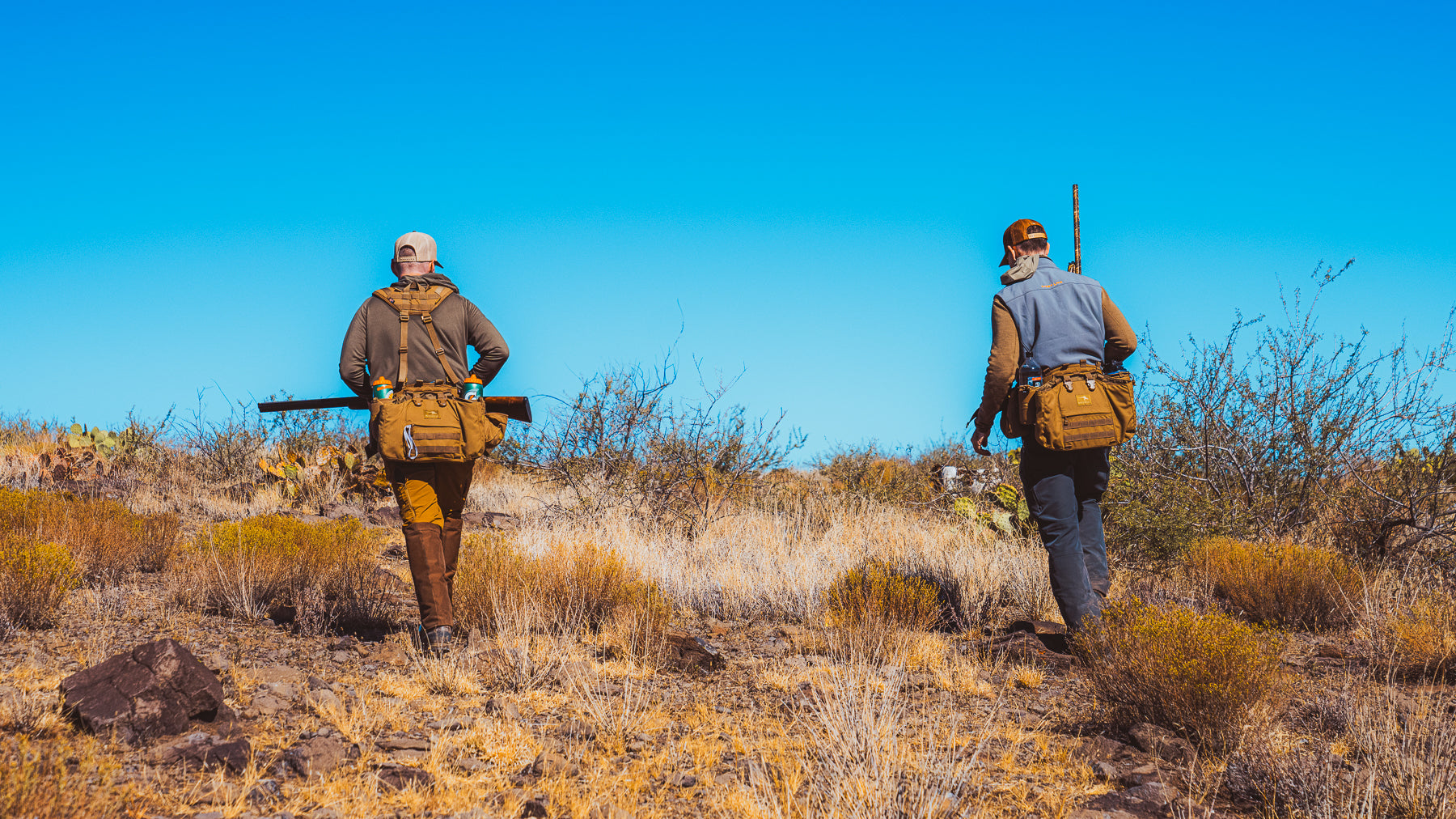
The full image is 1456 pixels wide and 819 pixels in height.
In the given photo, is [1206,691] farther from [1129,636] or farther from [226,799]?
[226,799]

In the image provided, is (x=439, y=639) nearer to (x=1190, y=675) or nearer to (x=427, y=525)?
(x=427, y=525)

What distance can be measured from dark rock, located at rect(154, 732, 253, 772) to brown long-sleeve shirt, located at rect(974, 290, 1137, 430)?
3.62 m

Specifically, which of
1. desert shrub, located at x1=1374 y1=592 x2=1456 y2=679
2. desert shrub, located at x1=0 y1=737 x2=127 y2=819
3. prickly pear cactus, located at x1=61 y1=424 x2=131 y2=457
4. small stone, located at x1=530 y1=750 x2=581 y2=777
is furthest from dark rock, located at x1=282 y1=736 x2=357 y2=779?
prickly pear cactus, located at x1=61 y1=424 x2=131 y2=457

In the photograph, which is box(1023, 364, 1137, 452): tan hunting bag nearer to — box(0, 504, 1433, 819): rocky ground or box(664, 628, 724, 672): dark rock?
box(0, 504, 1433, 819): rocky ground

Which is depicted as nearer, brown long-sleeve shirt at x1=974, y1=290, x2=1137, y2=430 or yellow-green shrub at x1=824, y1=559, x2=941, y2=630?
brown long-sleeve shirt at x1=974, y1=290, x2=1137, y2=430

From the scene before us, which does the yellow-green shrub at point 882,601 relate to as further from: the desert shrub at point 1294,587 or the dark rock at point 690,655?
the desert shrub at point 1294,587

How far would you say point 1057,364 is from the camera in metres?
4.71

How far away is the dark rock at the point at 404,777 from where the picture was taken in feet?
10.3

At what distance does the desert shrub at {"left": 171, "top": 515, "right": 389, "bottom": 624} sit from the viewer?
564 cm

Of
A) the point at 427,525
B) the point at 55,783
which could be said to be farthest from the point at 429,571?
the point at 55,783

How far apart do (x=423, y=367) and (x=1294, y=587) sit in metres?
5.49

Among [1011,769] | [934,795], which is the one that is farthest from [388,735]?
[1011,769]

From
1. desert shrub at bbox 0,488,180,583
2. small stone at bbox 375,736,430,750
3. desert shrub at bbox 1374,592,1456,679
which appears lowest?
small stone at bbox 375,736,430,750

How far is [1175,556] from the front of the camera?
23.7 ft
